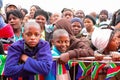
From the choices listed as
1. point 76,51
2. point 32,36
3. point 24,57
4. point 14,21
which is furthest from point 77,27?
point 24,57

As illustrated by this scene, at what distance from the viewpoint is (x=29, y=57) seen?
369cm

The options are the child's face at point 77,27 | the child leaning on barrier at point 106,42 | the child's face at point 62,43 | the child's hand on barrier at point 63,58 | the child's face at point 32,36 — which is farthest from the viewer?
the child's face at point 77,27

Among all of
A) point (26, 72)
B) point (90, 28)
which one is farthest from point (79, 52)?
point (90, 28)

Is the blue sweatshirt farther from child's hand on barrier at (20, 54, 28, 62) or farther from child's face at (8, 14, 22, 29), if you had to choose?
child's face at (8, 14, 22, 29)

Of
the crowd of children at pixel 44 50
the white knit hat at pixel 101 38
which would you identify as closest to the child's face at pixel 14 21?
the crowd of children at pixel 44 50

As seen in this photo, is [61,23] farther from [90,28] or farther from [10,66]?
[90,28]

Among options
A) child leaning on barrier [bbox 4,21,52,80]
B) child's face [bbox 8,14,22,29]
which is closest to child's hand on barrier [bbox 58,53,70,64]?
child leaning on barrier [bbox 4,21,52,80]

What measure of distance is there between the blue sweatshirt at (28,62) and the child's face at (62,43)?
1.76 ft

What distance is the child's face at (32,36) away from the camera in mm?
3752

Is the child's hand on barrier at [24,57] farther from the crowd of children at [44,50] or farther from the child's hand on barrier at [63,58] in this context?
the child's hand on barrier at [63,58]

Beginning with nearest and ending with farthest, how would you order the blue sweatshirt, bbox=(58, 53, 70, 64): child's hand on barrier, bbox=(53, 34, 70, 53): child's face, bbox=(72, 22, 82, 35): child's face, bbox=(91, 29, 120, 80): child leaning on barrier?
the blue sweatshirt, bbox=(58, 53, 70, 64): child's hand on barrier, bbox=(91, 29, 120, 80): child leaning on barrier, bbox=(53, 34, 70, 53): child's face, bbox=(72, 22, 82, 35): child's face

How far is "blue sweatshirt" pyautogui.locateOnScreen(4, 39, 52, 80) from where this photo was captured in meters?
3.64

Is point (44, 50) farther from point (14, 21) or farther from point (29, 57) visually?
point (14, 21)

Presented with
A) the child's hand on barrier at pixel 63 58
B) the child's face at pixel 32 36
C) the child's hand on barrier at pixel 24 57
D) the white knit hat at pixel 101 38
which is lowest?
the child's hand on barrier at pixel 63 58
